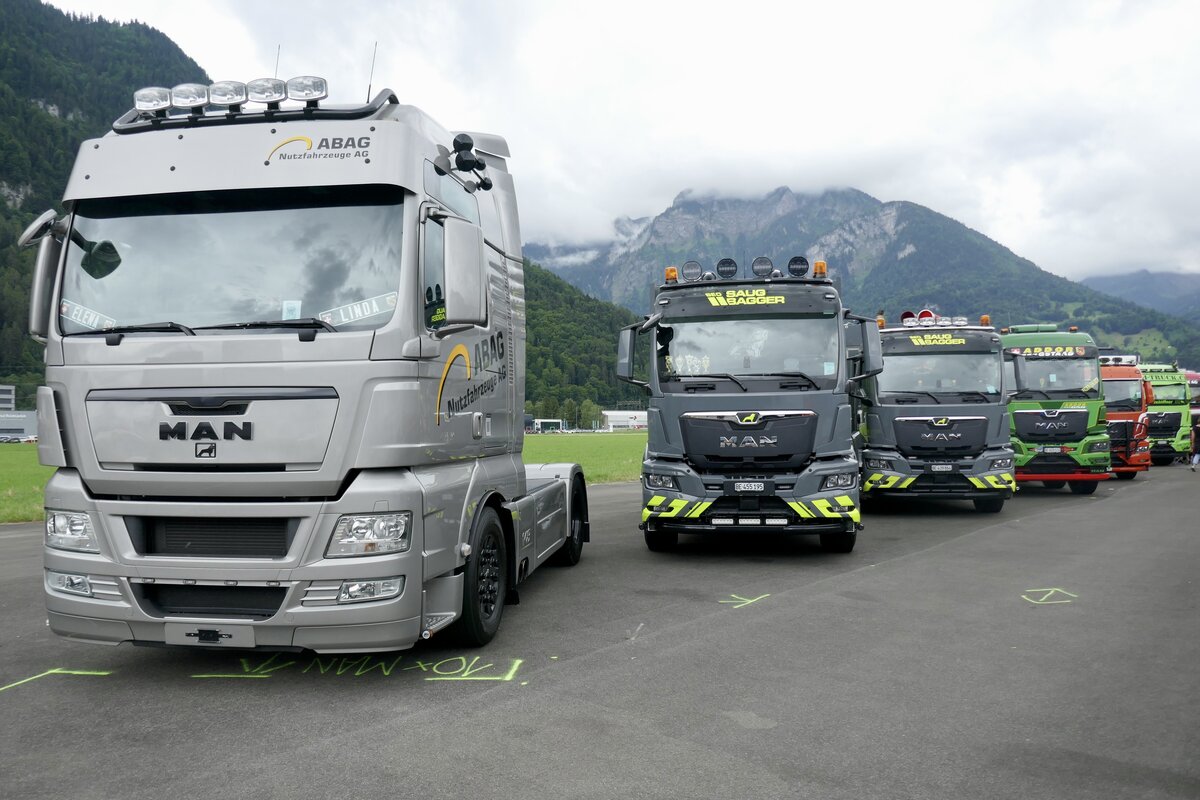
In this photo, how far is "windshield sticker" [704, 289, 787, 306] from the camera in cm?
911

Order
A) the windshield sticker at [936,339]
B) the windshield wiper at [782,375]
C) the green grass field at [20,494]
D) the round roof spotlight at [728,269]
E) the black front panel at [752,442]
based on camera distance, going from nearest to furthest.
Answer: the black front panel at [752,442], the windshield wiper at [782,375], the round roof spotlight at [728,269], the windshield sticker at [936,339], the green grass field at [20,494]

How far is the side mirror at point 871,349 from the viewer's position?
938 centimetres

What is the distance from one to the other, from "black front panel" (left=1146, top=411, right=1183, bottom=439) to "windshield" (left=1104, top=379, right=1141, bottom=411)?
7415 mm

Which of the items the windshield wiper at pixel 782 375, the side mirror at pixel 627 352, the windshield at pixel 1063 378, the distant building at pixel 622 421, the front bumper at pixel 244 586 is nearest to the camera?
the front bumper at pixel 244 586

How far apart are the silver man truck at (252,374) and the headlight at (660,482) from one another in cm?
425

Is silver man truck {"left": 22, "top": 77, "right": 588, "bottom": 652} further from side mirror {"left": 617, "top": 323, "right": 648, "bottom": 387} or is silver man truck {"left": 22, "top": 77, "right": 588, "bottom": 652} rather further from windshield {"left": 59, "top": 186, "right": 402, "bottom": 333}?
side mirror {"left": 617, "top": 323, "right": 648, "bottom": 387}

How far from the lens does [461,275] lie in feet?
15.2

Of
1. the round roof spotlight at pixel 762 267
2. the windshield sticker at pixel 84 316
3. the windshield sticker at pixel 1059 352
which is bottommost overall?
the windshield sticker at pixel 84 316

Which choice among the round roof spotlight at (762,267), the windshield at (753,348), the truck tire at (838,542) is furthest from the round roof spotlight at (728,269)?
the truck tire at (838,542)

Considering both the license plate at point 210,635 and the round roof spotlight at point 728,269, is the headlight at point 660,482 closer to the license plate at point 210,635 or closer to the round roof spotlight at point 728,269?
the round roof spotlight at point 728,269

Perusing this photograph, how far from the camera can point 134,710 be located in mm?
4480

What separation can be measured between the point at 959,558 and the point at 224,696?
7.62 metres

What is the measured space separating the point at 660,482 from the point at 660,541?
1040 millimetres

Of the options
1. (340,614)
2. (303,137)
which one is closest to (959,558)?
(340,614)
